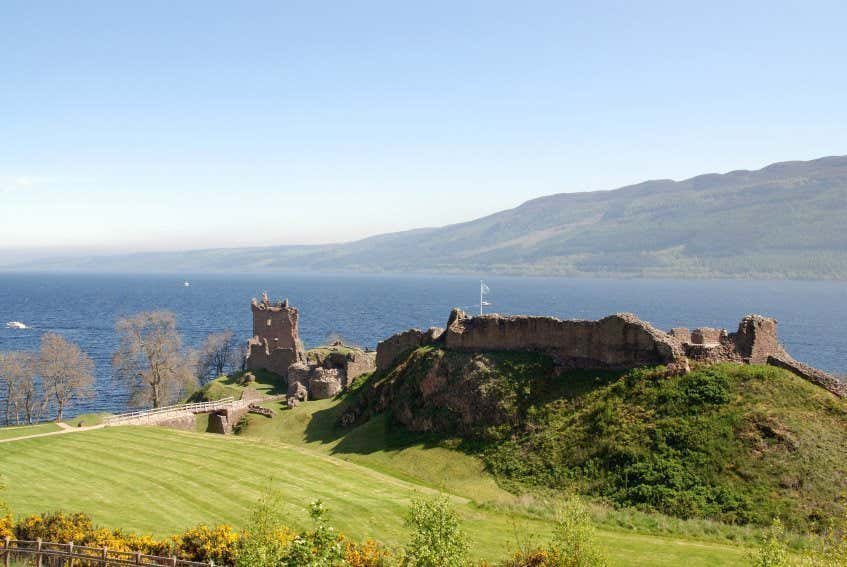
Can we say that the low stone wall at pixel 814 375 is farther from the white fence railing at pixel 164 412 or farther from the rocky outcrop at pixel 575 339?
the white fence railing at pixel 164 412

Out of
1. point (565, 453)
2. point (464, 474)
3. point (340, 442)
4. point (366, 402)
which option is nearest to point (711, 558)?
point (565, 453)

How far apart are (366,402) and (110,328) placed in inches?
5744

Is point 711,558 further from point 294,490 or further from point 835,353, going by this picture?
point 835,353

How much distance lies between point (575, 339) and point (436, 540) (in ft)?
98.3

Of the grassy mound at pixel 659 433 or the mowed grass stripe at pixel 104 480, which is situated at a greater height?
the grassy mound at pixel 659 433

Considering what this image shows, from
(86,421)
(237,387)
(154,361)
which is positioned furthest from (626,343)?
(154,361)

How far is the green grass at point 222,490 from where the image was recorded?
32.4 m

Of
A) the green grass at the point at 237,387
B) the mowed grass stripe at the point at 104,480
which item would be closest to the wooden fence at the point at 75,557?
the mowed grass stripe at the point at 104,480

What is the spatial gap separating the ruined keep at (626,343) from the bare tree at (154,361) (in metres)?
48.0

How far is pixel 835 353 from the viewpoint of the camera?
148 m

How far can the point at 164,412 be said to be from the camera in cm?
6312

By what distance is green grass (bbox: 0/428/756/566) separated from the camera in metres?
32.4

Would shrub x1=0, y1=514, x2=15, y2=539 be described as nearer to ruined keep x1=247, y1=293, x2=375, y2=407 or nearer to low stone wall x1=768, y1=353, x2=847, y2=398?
ruined keep x1=247, y1=293, x2=375, y2=407

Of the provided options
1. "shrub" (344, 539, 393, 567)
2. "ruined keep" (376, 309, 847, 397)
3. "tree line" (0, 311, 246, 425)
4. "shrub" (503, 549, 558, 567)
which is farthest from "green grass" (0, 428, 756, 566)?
"tree line" (0, 311, 246, 425)
